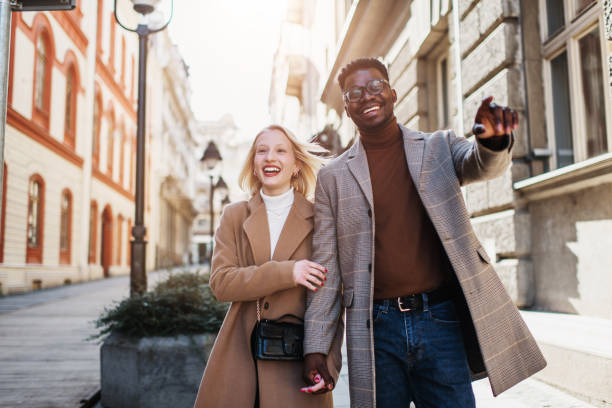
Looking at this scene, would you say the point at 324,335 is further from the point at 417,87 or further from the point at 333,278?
the point at 417,87

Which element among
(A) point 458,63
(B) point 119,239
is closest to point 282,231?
(A) point 458,63

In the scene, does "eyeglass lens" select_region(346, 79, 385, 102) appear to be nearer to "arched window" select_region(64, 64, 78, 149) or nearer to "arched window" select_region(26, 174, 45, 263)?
"arched window" select_region(26, 174, 45, 263)

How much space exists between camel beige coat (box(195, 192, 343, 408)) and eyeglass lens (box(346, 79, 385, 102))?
24.4 inches

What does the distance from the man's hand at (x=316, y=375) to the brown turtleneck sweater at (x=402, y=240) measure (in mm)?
373

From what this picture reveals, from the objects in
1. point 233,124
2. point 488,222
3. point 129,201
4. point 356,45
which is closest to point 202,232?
point 233,124

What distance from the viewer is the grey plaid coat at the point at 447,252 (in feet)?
7.14

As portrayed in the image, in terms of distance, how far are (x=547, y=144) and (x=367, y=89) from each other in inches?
161

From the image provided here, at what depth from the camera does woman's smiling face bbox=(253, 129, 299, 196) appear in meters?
2.75

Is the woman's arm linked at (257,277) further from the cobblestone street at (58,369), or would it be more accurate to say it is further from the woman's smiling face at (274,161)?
the cobblestone street at (58,369)

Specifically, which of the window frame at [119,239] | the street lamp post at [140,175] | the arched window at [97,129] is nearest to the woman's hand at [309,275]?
the street lamp post at [140,175]

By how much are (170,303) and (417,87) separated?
18.3 ft

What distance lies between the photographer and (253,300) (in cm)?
264

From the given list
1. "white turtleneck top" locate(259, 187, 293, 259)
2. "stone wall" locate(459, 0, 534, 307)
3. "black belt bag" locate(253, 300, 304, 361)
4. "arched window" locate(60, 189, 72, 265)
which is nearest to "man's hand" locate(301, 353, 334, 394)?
"black belt bag" locate(253, 300, 304, 361)

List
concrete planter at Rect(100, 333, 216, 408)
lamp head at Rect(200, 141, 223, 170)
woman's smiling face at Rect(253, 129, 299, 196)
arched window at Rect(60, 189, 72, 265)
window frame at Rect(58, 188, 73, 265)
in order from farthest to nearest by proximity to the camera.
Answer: arched window at Rect(60, 189, 72, 265)
window frame at Rect(58, 188, 73, 265)
lamp head at Rect(200, 141, 223, 170)
concrete planter at Rect(100, 333, 216, 408)
woman's smiling face at Rect(253, 129, 299, 196)
